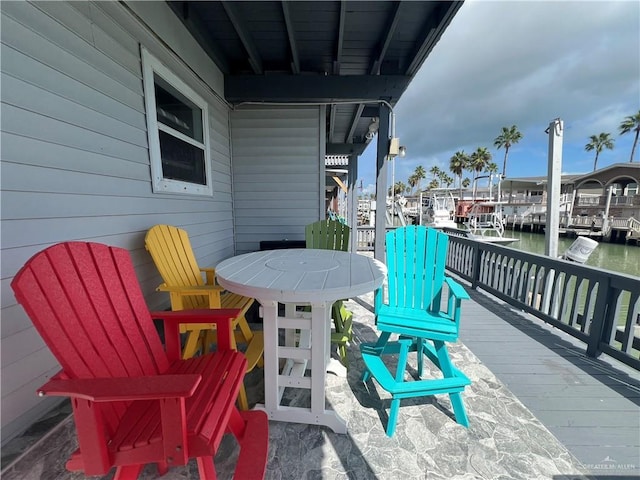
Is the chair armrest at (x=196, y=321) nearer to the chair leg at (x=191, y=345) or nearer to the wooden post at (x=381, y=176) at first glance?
the chair leg at (x=191, y=345)

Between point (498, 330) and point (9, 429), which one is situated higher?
point (9, 429)

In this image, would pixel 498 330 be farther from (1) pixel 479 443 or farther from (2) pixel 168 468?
(2) pixel 168 468

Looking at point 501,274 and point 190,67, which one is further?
point 501,274

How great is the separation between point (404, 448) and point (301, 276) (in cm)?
103

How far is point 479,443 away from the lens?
4.44 ft

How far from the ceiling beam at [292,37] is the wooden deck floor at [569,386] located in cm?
335

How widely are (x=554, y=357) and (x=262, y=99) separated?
403cm

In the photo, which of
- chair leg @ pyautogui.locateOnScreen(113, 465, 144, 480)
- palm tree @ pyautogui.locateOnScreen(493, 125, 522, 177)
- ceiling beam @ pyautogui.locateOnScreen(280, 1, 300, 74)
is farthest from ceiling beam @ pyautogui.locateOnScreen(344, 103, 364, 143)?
palm tree @ pyautogui.locateOnScreen(493, 125, 522, 177)

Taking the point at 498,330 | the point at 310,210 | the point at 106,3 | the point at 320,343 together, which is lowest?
the point at 498,330

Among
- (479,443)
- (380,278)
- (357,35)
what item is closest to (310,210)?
(357,35)

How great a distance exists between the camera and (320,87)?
3135mm

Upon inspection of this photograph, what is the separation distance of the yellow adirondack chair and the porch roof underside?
6.34 ft

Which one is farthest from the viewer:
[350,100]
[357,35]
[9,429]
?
[350,100]

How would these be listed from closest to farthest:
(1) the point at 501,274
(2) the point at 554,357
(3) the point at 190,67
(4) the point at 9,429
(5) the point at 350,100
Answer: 1. (4) the point at 9,429
2. (2) the point at 554,357
3. (3) the point at 190,67
4. (5) the point at 350,100
5. (1) the point at 501,274
